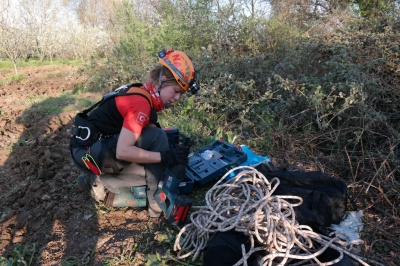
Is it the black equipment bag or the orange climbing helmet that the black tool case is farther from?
the orange climbing helmet

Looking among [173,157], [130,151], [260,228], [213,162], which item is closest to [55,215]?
[130,151]

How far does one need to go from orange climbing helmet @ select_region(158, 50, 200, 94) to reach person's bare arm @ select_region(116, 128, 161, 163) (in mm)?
584

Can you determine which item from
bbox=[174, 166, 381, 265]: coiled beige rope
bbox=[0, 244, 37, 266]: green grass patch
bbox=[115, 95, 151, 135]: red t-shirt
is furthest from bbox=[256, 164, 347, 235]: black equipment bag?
bbox=[0, 244, 37, 266]: green grass patch

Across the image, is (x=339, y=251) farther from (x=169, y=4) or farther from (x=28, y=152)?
(x=169, y=4)

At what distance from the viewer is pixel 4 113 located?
6113 millimetres

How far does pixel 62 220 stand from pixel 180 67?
5.75ft

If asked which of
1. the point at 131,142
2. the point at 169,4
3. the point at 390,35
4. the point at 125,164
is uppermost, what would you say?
the point at 169,4

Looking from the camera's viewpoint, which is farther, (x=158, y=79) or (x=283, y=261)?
(x=158, y=79)

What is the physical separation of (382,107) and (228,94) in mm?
2209

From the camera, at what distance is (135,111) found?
2.43m

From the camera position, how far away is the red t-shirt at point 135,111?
2.42 m

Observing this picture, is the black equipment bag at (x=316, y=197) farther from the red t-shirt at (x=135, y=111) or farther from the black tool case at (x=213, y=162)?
the red t-shirt at (x=135, y=111)

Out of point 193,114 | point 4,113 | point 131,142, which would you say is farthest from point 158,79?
point 4,113

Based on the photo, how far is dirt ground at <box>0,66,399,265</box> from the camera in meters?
2.32
